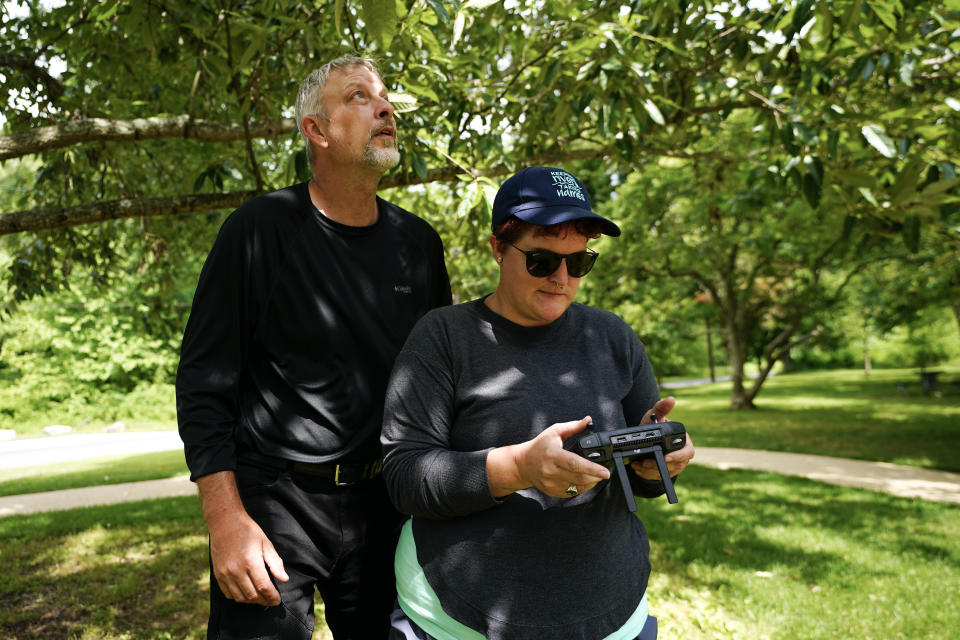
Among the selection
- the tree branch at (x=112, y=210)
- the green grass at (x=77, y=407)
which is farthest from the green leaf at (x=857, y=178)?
the green grass at (x=77, y=407)

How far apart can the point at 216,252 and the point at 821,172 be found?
8.82ft

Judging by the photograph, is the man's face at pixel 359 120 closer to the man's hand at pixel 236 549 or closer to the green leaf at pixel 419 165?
the man's hand at pixel 236 549

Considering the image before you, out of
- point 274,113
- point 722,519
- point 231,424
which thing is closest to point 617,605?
point 231,424

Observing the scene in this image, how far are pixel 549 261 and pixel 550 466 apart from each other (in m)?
0.55

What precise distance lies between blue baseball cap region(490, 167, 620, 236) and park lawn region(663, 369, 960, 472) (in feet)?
33.1

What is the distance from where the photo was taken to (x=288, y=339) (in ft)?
6.07

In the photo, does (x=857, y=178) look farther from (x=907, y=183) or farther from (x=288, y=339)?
(x=288, y=339)

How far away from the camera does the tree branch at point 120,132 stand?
3439 millimetres

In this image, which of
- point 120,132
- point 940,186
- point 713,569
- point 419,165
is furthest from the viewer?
point 713,569

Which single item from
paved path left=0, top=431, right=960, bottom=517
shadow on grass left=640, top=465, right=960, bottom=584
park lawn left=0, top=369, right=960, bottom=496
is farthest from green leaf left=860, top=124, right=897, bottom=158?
park lawn left=0, top=369, right=960, bottom=496

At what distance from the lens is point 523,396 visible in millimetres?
Result: 1606

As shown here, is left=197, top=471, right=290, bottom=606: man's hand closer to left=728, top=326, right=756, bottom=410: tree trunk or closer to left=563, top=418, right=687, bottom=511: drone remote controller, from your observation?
left=563, top=418, right=687, bottom=511: drone remote controller

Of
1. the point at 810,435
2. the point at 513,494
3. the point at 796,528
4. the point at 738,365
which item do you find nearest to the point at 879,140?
the point at 513,494

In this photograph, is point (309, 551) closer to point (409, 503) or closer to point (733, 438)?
point (409, 503)
